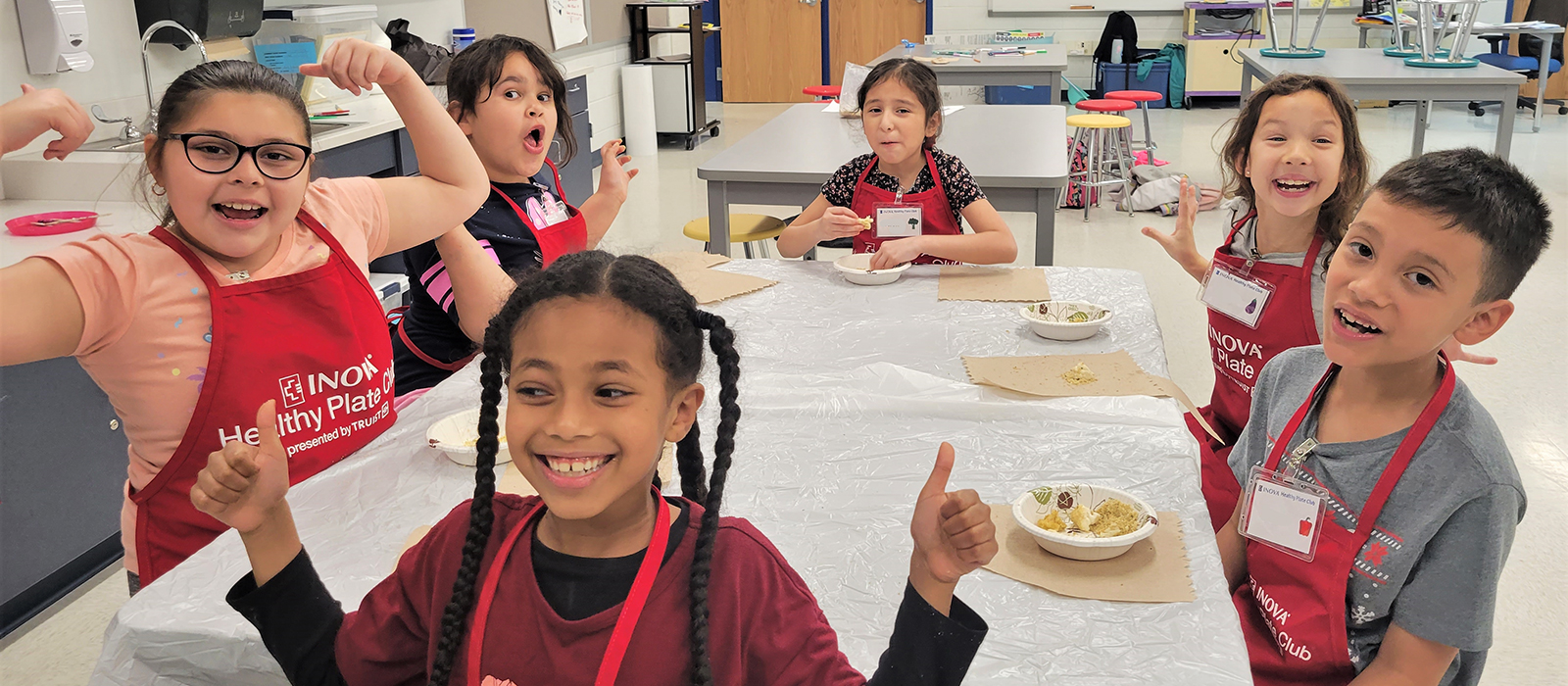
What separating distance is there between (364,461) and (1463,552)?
125cm

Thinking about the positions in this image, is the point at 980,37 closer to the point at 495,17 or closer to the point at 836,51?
the point at 836,51

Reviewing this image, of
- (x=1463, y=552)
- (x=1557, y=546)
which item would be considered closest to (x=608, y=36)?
(x=1557, y=546)

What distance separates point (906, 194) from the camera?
2.56m

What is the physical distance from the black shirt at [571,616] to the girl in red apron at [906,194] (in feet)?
4.86

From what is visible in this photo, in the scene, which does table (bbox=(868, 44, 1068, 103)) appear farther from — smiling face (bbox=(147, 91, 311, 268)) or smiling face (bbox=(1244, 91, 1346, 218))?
smiling face (bbox=(147, 91, 311, 268))

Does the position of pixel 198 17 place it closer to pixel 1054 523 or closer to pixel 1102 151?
pixel 1054 523

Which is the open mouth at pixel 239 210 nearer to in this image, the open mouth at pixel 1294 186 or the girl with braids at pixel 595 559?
the girl with braids at pixel 595 559

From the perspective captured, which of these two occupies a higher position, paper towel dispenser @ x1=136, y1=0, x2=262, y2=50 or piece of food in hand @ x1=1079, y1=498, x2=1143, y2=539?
paper towel dispenser @ x1=136, y1=0, x2=262, y2=50

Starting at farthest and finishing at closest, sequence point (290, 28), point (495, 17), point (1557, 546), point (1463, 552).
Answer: point (495, 17) < point (290, 28) < point (1557, 546) < point (1463, 552)

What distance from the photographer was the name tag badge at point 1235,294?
5.78ft

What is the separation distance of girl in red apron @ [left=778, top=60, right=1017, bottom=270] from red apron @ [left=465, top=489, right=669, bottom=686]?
1453 millimetres

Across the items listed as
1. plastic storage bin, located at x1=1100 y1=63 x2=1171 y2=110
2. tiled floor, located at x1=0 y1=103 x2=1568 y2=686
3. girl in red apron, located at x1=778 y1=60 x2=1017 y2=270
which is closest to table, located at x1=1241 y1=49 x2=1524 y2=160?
tiled floor, located at x1=0 y1=103 x2=1568 y2=686

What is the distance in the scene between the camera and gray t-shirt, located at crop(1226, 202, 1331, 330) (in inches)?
68.0

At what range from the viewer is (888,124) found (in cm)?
244
